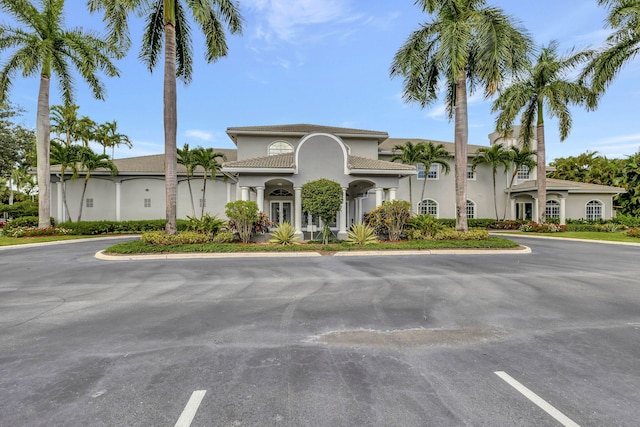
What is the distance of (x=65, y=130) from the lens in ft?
99.8

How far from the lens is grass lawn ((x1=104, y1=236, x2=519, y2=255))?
12.7 meters

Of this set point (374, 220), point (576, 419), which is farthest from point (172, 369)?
point (374, 220)

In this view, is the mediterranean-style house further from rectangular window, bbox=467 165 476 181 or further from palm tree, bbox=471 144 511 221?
palm tree, bbox=471 144 511 221

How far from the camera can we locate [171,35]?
1427cm

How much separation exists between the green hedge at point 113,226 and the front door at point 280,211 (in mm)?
6622

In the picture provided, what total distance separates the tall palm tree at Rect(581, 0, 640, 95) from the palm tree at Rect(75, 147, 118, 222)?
35433mm

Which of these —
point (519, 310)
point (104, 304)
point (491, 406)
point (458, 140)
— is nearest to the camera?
point (491, 406)

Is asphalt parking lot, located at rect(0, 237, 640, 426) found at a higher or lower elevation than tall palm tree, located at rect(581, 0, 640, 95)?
lower

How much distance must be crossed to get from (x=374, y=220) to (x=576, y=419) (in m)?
13.6

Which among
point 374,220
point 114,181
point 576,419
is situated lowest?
point 576,419

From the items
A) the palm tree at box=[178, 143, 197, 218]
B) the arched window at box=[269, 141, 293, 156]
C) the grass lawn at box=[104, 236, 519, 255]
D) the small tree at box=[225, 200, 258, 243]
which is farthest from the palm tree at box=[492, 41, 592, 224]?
the palm tree at box=[178, 143, 197, 218]

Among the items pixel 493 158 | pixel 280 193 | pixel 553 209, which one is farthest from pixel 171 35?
pixel 553 209

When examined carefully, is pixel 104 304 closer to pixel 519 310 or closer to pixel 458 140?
pixel 519 310

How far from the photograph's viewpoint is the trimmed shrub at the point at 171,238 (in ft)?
43.7
